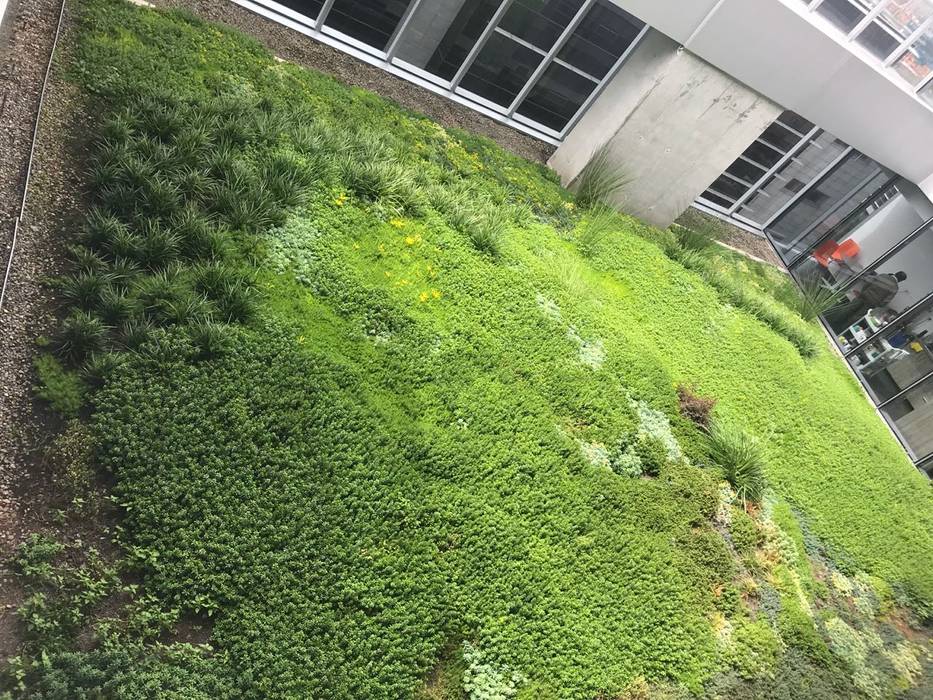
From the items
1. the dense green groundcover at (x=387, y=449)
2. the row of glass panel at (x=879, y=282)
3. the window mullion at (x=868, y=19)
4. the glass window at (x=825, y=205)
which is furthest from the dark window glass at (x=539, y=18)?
the glass window at (x=825, y=205)

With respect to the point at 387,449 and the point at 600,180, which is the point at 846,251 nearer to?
the point at 600,180

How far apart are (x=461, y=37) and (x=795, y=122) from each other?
8.81m

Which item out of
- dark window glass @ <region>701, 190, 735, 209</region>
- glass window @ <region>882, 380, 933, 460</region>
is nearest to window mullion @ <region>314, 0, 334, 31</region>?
dark window glass @ <region>701, 190, 735, 209</region>

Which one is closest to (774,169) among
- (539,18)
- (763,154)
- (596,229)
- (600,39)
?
(763,154)

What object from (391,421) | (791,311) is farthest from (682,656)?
(791,311)

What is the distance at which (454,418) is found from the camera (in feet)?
21.0

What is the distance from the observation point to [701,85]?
1023 cm

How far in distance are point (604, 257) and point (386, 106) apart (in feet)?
14.5

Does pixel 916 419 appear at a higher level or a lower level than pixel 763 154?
lower

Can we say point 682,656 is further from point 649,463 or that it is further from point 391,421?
point 391,421

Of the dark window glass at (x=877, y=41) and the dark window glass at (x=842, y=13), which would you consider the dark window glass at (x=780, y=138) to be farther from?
the dark window glass at (x=842, y=13)

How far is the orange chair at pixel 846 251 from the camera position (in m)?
14.2

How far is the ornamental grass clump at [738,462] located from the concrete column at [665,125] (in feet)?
17.5

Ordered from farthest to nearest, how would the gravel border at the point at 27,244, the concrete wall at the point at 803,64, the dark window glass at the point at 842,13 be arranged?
the dark window glass at the point at 842,13, the concrete wall at the point at 803,64, the gravel border at the point at 27,244
